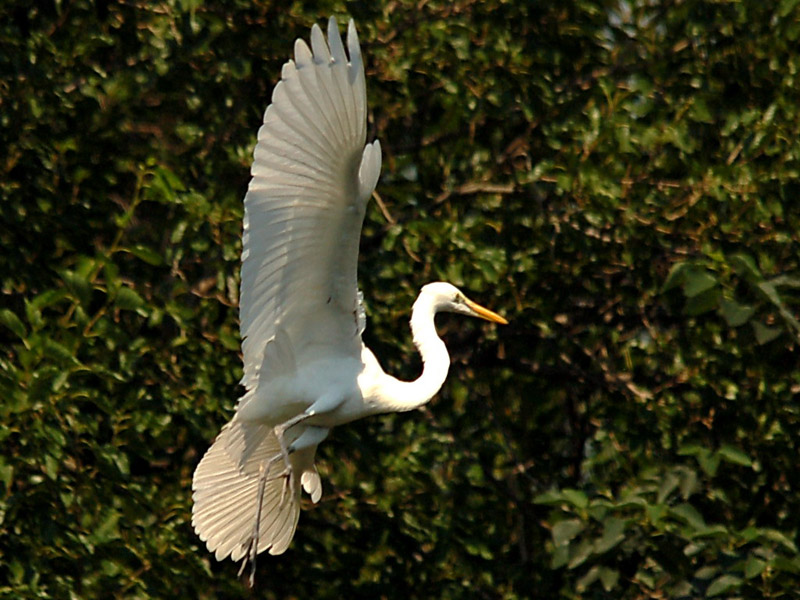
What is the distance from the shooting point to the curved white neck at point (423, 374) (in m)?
4.78

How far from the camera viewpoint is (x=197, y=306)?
5.37 m

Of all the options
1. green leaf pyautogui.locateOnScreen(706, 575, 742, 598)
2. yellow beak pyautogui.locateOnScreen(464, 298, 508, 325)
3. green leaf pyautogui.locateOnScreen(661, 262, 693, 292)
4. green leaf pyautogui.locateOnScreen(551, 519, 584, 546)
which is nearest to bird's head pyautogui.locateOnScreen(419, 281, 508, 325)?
yellow beak pyautogui.locateOnScreen(464, 298, 508, 325)

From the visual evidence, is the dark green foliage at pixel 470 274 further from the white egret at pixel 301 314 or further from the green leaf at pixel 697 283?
the white egret at pixel 301 314

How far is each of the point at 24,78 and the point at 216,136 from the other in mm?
682

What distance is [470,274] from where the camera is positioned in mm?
5438

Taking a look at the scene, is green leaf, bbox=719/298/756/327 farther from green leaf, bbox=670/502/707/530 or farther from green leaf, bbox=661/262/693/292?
green leaf, bbox=670/502/707/530

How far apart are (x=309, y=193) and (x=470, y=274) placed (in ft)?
4.22

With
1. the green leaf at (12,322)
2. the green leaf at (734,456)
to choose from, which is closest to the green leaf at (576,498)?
the green leaf at (734,456)

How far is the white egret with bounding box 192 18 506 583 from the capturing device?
13.5 feet

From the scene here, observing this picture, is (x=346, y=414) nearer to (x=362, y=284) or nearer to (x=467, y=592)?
(x=362, y=284)

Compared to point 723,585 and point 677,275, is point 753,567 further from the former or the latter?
point 677,275

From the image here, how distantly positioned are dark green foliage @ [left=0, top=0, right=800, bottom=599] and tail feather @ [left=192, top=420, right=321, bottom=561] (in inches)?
5.3

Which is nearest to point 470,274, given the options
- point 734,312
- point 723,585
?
point 734,312

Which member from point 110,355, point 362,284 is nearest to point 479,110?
point 362,284
